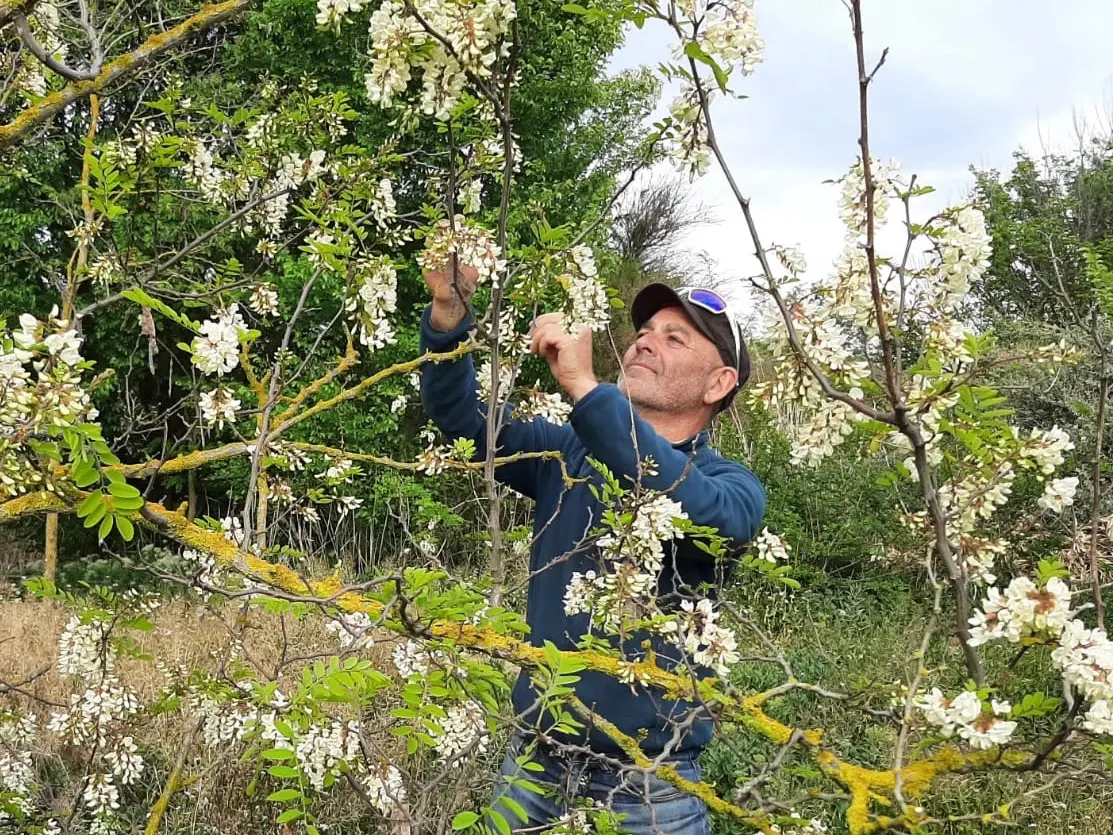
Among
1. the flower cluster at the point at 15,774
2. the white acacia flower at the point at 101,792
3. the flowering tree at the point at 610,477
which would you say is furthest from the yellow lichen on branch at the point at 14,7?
the white acacia flower at the point at 101,792

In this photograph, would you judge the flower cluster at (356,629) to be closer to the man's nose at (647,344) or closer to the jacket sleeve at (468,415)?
the jacket sleeve at (468,415)

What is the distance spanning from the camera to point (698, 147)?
53.4 inches

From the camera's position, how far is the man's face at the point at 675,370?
2.36 metres

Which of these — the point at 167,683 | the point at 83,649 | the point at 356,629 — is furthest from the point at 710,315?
the point at 167,683

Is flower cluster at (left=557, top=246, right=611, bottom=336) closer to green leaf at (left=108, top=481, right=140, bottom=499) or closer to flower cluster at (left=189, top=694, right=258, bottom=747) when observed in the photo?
green leaf at (left=108, top=481, right=140, bottom=499)

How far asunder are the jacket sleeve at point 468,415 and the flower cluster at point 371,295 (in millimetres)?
146

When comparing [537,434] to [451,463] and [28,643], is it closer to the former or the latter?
[451,463]

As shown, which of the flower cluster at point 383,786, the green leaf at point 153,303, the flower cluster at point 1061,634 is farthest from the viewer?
the flower cluster at point 383,786

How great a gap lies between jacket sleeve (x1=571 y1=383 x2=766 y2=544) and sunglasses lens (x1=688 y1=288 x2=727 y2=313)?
61 centimetres

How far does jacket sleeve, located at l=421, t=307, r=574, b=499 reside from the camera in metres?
2.13

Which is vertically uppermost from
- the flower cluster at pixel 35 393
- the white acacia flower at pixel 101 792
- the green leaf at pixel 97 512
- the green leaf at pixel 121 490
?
the flower cluster at pixel 35 393

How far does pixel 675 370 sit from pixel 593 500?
1.42 ft

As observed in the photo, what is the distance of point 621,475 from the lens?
1848mm

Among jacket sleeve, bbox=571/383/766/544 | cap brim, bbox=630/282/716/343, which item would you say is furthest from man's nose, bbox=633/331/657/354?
jacket sleeve, bbox=571/383/766/544
